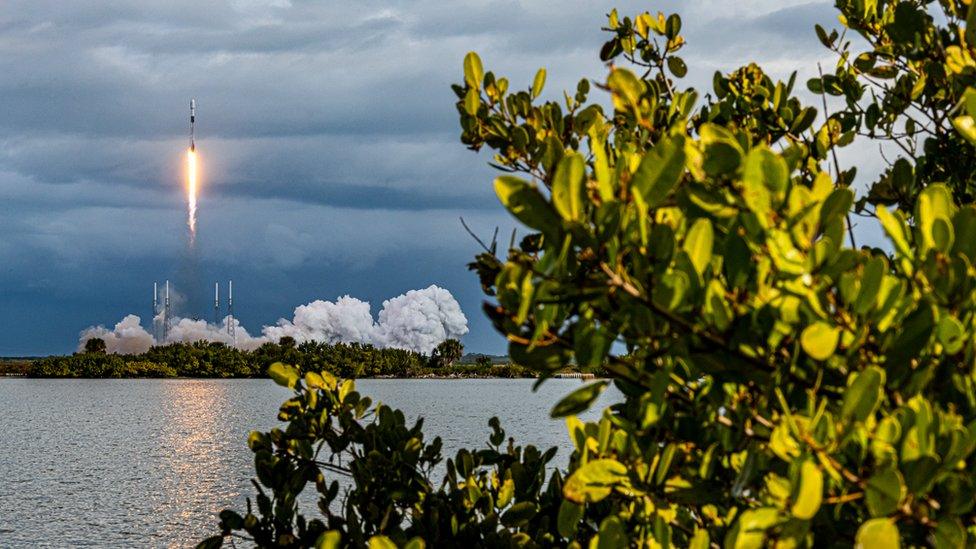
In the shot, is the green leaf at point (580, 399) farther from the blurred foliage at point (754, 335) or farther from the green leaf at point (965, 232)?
the green leaf at point (965, 232)

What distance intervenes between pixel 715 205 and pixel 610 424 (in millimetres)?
1156

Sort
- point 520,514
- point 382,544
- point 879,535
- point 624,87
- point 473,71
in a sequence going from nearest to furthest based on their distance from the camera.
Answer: point 879,535
point 624,87
point 382,544
point 473,71
point 520,514

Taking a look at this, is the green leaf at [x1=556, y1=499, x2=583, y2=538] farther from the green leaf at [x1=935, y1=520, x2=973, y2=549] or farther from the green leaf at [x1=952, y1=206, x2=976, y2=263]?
the green leaf at [x1=952, y1=206, x2=976, y2=263]

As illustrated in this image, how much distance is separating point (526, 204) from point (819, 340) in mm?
696

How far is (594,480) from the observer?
2.86 metres

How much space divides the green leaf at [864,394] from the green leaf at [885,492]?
0.13 m

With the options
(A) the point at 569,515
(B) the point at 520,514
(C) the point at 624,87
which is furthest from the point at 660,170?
(B) the point at 520,514

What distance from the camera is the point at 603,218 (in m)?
2.23

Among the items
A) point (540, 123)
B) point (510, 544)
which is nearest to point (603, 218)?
point (540, 123)

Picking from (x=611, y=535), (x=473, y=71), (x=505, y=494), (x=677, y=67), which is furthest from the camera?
(x=677, y=67)

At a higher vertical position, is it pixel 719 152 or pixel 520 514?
pixel 719 152

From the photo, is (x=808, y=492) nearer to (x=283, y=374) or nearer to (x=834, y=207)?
(x=834, y=207)

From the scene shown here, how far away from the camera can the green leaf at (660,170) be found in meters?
2.15

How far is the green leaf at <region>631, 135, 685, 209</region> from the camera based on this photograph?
2146 millimetres
